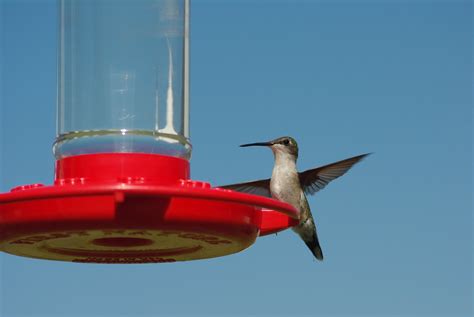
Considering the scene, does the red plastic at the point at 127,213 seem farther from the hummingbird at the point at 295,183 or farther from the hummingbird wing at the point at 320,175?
the hummingbird wing at the point at 320,175

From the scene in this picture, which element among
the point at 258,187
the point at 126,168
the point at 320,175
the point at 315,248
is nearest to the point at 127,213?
the point at 126,168

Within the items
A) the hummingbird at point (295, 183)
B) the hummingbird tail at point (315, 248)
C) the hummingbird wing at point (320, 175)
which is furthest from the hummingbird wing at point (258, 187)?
the hummingbird tail at point (315, 248)

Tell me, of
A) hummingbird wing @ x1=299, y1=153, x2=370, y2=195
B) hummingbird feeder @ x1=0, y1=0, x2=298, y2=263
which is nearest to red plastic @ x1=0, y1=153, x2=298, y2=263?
hummingbird feeder @ x1=0, y1=0, x2=298, y2=263

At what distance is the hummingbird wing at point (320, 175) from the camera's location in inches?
319

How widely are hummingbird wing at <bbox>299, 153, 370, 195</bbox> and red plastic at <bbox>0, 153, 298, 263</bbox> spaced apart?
4.01 m

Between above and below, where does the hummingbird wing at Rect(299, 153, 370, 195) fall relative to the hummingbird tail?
above

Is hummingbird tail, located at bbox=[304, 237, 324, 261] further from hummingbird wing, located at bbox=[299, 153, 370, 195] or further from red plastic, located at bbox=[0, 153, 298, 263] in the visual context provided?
red plastic, located at bbox=[0, 153, 298, 263]

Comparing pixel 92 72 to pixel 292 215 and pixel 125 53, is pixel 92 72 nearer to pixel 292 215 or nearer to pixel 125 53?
pixel 125 53

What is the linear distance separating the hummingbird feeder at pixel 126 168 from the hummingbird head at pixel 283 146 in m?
2.86

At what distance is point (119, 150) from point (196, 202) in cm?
69

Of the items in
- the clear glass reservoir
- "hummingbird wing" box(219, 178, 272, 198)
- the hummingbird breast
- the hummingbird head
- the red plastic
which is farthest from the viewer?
"hummingbird wing" box(219, 178, 272, 198)

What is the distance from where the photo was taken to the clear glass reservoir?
4289 millimetres

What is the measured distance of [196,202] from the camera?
350cm

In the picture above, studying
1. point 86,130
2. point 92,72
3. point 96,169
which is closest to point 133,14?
point 92,72
